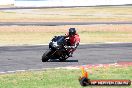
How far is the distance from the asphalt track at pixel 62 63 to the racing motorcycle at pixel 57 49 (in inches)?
10.2

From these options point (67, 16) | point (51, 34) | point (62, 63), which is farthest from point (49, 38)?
point (67, 16)

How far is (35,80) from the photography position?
57.1 ft

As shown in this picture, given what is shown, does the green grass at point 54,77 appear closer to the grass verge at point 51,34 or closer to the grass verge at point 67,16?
the grass verge at point 51,34

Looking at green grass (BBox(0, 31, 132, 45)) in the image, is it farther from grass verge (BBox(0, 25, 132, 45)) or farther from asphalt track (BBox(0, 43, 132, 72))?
asphalt track (BBox(0, 43, 132, 72))

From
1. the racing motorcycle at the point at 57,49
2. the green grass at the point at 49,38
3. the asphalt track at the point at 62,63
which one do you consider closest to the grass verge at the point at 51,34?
the green grass at the point at 49,38

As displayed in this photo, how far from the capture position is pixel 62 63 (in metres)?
24.0

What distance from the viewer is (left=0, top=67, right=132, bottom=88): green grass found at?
16.3 metres

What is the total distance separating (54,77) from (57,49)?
18.8 feet

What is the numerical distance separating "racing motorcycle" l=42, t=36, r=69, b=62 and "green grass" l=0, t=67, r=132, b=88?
3.08 metres

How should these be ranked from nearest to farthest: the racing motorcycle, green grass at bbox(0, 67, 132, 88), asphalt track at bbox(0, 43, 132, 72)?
1. green grass at bbox(0, 67, 132, 88)
2. asphalt track at bbox(0, 43, 132, 72)
3. the racing motorcycle

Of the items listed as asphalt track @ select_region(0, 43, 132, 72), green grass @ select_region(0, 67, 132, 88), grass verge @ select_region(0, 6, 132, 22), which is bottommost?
grass verge @ select_region(0, 6, 132, 22)

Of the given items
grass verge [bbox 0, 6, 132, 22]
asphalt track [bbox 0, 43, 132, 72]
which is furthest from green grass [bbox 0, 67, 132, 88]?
grass verge [bbox 0, 6, 132, 22]

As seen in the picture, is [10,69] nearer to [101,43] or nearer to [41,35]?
[101,43]

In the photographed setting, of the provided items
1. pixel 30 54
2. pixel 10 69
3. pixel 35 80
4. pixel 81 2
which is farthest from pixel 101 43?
pixel 81 2
